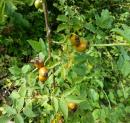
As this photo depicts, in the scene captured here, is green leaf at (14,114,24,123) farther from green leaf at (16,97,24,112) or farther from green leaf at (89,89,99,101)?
green leaf at (89,89,99,101)

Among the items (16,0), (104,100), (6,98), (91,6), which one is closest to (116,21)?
(91,6)

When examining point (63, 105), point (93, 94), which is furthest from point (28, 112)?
point (93, 94)

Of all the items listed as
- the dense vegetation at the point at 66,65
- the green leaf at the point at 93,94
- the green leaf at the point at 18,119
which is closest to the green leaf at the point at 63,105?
the dense vegetation at the point at 66,65

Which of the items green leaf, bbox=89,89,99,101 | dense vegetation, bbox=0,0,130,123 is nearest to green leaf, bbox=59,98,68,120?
dense vegetation, bbox=0,0,130,123

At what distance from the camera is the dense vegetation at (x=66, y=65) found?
1276 mm

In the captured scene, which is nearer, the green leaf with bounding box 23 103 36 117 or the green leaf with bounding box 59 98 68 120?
the green leaf with bounding box 59 98 68 120

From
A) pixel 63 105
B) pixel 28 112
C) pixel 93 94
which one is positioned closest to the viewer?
pixel 63 105

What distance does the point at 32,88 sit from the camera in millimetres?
1745

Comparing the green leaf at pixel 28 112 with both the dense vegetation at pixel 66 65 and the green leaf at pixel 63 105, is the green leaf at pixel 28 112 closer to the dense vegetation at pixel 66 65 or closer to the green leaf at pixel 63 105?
the dense vegetation at pixel 66 65

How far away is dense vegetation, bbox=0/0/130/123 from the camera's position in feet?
4.19

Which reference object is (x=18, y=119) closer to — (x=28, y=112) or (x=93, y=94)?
(x=28, y=112)

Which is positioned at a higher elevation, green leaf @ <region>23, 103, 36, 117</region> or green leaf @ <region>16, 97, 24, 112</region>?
green leaf @ <region>16, 97, 24, 112</region>

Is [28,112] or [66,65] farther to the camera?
[28,112]

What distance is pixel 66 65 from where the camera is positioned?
132 cm
